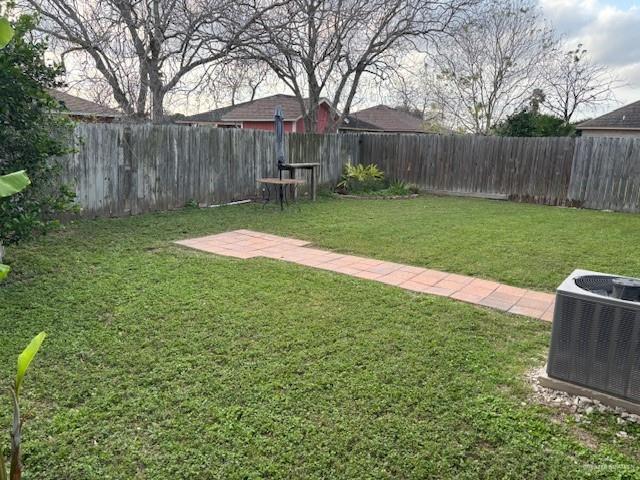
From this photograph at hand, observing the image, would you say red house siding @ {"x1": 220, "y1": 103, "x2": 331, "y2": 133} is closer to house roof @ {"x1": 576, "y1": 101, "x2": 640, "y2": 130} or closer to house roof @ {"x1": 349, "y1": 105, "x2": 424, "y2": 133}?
house roof @ {"x1": 349, "y1": 105, "x2": 424, "y2": 133}

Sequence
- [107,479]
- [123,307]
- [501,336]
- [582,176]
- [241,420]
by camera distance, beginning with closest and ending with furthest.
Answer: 1. [107,479]
2. [241,420]
3. [501,336]
4. [123,307]
5. [582,176]

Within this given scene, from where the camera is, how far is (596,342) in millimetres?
2475

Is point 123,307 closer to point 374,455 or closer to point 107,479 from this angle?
point 107,479

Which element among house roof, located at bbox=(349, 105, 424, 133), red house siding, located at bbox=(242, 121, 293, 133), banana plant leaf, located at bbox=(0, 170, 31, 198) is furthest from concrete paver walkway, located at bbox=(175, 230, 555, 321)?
house roof, located at bbox=(349, 105, 424, 133)

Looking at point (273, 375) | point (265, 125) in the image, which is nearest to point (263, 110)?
point (265, 125)

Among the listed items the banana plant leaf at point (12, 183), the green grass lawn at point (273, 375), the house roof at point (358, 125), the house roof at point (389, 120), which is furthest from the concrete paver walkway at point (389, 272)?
the house roof at point (389, 120)

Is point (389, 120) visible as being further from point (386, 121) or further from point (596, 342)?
point (596, 342)

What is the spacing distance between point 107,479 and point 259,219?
628 centimetres

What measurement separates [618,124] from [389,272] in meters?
18.6

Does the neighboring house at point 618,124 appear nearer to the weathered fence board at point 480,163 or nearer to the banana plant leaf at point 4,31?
the weathered fence board at point 480,163

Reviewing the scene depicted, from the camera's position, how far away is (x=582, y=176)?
10.7 metres

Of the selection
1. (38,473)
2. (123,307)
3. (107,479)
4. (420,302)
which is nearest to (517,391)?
(420,302)

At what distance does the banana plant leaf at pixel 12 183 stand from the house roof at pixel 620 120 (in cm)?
2155

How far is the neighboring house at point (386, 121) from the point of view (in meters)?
27.7
